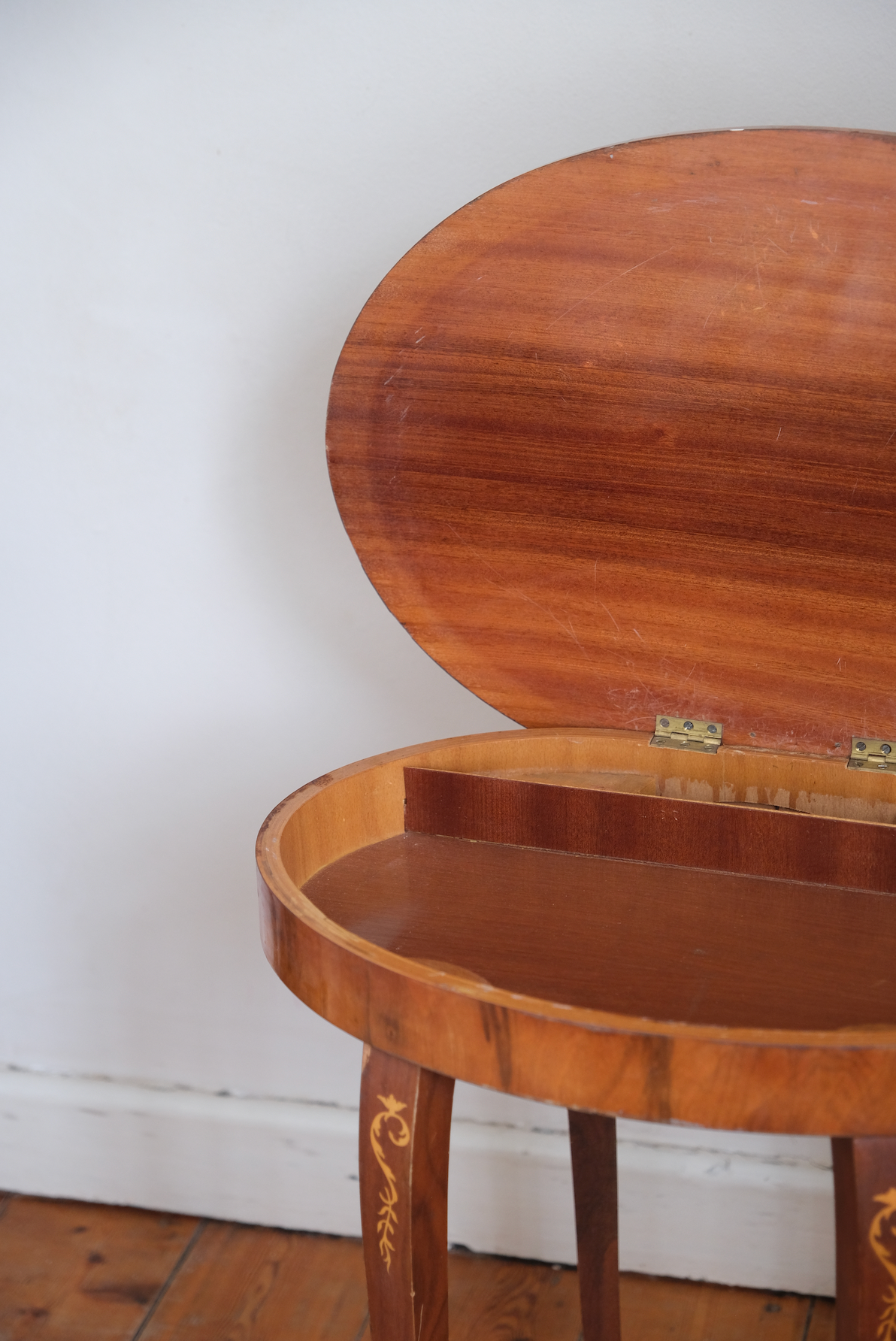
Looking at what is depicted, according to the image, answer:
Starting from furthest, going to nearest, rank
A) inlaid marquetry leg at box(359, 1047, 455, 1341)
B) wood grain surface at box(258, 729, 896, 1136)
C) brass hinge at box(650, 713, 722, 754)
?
brass hinge at box(650, 713, 722, 754), inlaid marquetry leg at box(359, 1047, 455, 1341), wood grain surface at box(258, 729, 896, 1136)

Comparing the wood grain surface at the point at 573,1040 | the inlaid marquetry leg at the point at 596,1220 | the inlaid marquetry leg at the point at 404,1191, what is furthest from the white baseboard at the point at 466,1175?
the wood grain surface at the point at 573,1040

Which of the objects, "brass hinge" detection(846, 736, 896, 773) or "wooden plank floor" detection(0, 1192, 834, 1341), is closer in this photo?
"brass hinge" detection(846, 736, 896, 773)

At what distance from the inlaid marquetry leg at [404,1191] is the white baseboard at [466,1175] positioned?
703 mm

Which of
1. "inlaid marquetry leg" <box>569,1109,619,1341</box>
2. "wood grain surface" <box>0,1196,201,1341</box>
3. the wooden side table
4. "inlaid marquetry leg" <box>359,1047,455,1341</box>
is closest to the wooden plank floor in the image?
"wood grain surface" <box>0,1196,201,1341</box>

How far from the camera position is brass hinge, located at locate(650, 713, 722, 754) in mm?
1073

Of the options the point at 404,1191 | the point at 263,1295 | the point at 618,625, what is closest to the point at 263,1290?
the point at 263,1295

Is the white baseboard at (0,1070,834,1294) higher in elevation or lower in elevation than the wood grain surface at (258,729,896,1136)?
lower

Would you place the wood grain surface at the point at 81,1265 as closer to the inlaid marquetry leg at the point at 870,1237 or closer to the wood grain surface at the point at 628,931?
the wood grain surface at the point at 628,931

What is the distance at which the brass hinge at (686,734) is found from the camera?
1073 mm

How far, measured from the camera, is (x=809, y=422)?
979mm

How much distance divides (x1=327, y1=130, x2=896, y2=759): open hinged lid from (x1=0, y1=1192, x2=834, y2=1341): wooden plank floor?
0.89 m

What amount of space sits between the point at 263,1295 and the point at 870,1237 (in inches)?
44.1

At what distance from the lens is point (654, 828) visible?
104cm

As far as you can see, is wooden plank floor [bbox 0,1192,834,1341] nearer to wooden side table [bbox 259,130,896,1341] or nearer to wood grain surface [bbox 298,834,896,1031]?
wooden side table [bbox 259,130,896,1341]
